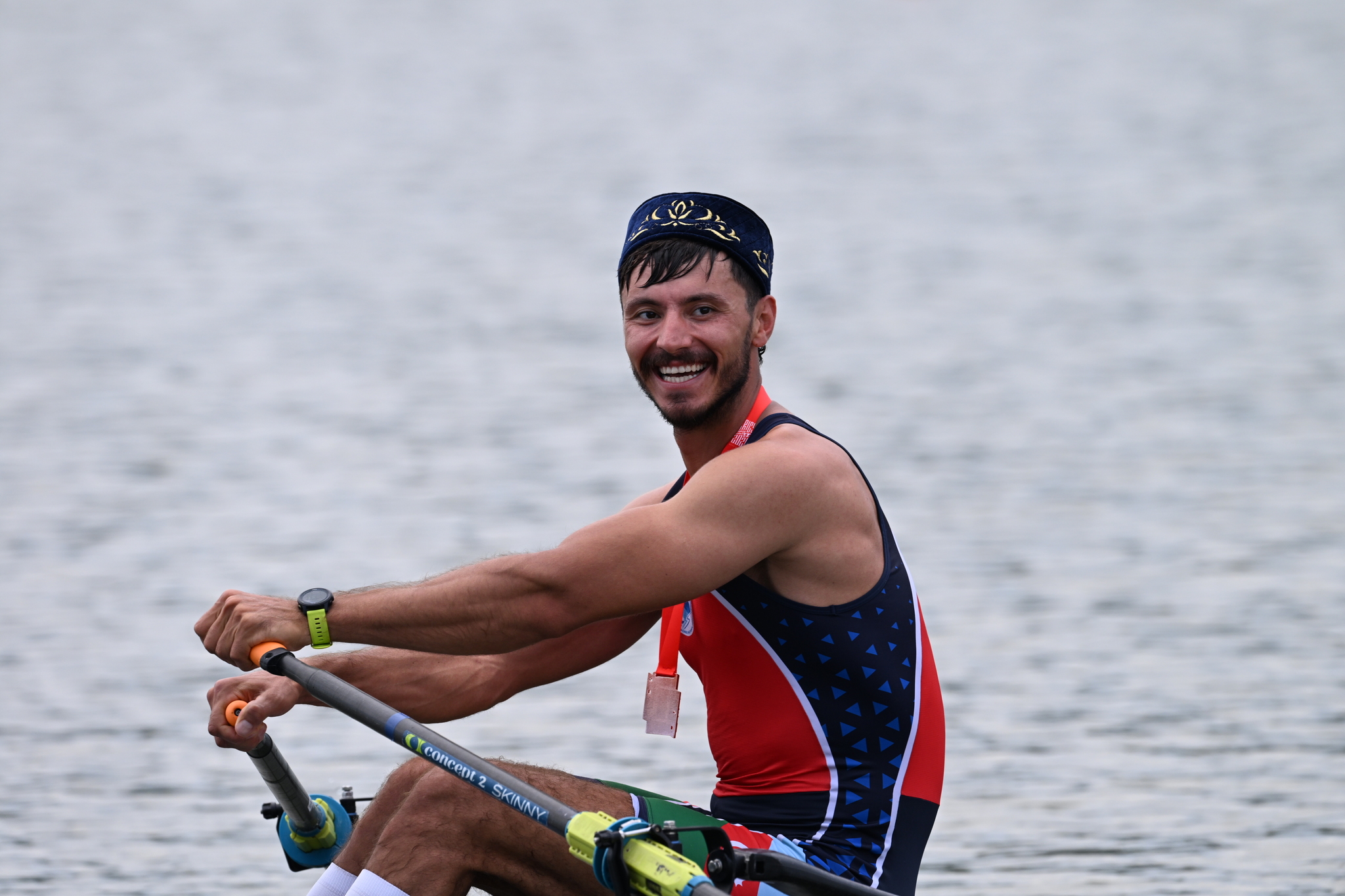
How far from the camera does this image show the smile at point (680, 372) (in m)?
4.21

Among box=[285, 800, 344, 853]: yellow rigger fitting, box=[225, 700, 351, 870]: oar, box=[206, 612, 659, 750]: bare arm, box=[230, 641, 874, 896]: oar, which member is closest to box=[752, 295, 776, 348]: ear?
box=[206, 612, 659, 750]: bare arm

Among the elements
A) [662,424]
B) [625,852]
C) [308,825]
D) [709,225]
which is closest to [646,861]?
[625,852]

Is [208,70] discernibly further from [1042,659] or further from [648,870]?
[648,870]

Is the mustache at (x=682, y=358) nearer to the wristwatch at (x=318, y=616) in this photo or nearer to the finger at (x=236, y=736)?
the wristwatch at (x=318, y=616)

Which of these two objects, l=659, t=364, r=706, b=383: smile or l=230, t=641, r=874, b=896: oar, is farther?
l=659, t=364, r=706, b=383: smile

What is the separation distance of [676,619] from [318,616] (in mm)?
869

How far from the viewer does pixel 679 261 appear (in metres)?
4.24

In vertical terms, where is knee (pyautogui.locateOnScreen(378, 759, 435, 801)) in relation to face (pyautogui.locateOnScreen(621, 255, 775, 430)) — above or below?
below

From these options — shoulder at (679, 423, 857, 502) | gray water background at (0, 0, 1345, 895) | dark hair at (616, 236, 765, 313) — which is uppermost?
gray water background at (0, 0, 1345, 895)

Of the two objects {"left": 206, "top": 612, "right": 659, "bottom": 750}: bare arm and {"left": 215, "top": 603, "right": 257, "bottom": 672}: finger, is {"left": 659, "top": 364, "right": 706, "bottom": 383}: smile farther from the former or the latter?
{"left": 215, "top": 603, "right": 257, "bottom": 672}: finger

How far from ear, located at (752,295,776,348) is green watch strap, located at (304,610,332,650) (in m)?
1.18

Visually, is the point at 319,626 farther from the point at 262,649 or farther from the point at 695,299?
the point at 695,299

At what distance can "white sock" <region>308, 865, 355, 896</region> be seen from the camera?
4180 millimetres

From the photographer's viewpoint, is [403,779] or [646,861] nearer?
[646,861]
